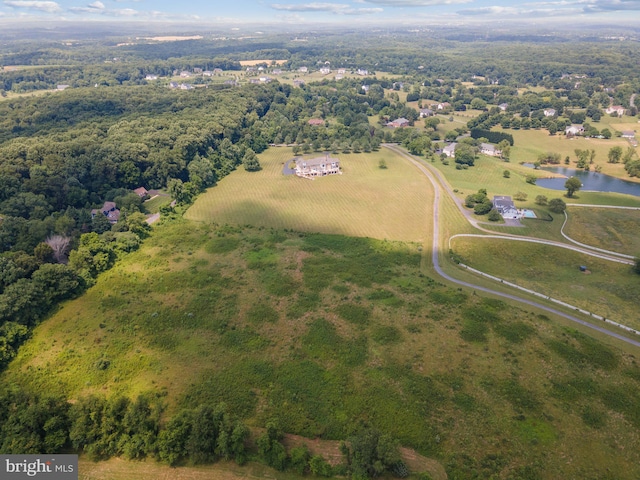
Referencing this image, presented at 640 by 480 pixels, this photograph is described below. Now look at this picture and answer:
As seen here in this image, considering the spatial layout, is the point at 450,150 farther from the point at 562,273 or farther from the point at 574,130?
the point at 562,273

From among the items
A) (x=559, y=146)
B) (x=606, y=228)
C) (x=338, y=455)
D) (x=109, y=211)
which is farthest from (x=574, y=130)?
(x=338, y=455)

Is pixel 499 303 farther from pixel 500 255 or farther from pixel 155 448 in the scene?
pixel 155 448

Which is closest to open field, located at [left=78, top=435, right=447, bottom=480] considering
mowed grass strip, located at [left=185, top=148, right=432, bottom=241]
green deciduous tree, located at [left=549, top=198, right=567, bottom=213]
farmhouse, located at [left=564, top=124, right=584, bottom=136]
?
mowed grass strip, located at [left=185, top=148, right=432, bottom=241]

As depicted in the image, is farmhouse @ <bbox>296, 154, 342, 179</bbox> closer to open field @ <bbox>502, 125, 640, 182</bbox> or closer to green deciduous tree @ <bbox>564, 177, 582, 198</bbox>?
green deciduous tree @ <bbox>564, 177, 582, 198</bbox>

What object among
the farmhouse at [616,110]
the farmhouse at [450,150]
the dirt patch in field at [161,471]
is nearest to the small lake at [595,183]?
the farmhouse at [450,150]

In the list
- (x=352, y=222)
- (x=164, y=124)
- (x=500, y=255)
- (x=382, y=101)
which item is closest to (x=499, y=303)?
(x=500, y=255)

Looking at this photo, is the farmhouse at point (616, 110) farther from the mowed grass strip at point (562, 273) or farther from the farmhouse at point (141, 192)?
the farmhouse at point (141, 192)
